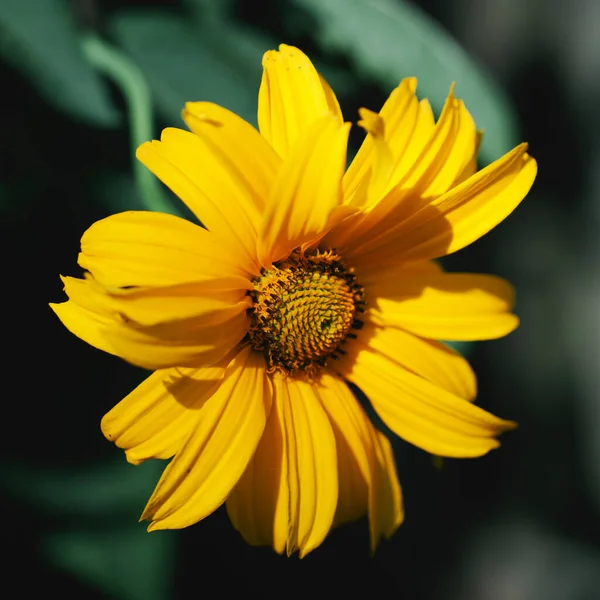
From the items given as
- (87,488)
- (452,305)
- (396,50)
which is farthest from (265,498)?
(396,50)

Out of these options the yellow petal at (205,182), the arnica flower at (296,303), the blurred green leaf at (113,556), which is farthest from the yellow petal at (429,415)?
the blurred green leaf at (113,556)

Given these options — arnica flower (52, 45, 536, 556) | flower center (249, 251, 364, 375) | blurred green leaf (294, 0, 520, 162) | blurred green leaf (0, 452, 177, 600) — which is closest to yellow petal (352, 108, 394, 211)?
arnica flower (52, 45, 536, 556)

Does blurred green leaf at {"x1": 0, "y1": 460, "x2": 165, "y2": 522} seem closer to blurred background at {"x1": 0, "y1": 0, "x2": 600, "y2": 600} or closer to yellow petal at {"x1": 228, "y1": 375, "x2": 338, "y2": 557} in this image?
blurred background at {"x1": 0, "y1": 0, "x2": 600, "y2": 600}

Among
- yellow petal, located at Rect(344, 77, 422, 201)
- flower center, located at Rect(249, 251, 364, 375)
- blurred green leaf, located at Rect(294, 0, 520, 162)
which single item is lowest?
flower center, located at Rect(249, 251, 364, 375)

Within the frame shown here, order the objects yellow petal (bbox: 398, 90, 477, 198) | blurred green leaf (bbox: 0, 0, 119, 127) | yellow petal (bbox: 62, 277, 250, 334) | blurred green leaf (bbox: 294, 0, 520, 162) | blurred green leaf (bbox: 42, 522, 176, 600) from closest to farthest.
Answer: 1. yellow petal (bbox: 62, 277, 250, 334)
2. yellow petal (bbox: 398, 90, 477, 198)
3. blurred green leaf (bbox: 0, 0, 119, 127)
4. blurred green leaf (bbox: 294, 0, 520, 162)
5. blurred green leaf (bbox: 42, 522, 176, 600)

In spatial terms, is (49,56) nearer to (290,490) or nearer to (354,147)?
(354,147)

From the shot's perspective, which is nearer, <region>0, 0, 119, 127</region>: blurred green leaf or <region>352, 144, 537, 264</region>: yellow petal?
<region>352, 144, 537, 264</region>: yellow petal

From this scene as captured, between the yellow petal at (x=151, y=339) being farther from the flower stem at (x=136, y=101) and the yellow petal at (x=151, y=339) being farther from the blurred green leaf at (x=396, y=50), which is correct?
the blurred green leaf at (x=396, y=50)
